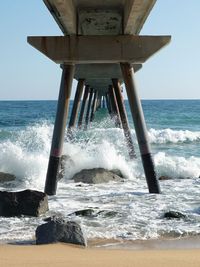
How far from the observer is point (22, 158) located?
1136cm

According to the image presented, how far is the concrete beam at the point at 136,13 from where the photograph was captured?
22.5 ft

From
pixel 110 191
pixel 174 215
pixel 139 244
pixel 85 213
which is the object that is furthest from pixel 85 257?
pixel 110 191

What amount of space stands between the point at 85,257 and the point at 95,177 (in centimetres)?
585

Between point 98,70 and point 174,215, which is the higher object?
point 98,70

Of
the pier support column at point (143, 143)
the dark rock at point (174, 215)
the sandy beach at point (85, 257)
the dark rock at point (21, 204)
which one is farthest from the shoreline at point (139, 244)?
the pier support column at point (143, 143)

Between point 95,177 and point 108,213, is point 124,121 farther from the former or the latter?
point 108,213

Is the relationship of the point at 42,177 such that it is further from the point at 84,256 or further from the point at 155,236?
the point at 84,256

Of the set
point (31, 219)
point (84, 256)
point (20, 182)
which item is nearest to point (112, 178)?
point (20, 182)

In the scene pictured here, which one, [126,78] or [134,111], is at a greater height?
[126,78]

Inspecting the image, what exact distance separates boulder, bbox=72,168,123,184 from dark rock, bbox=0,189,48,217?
346 centimetres

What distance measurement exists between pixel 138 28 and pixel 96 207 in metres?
3.65

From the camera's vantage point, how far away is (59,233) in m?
4.65

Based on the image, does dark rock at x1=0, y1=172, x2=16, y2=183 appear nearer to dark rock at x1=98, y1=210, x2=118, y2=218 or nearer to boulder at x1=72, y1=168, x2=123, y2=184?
boulder at x1=72, y1=168, x2=123, y2=184

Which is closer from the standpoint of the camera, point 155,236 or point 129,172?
point 155,236
